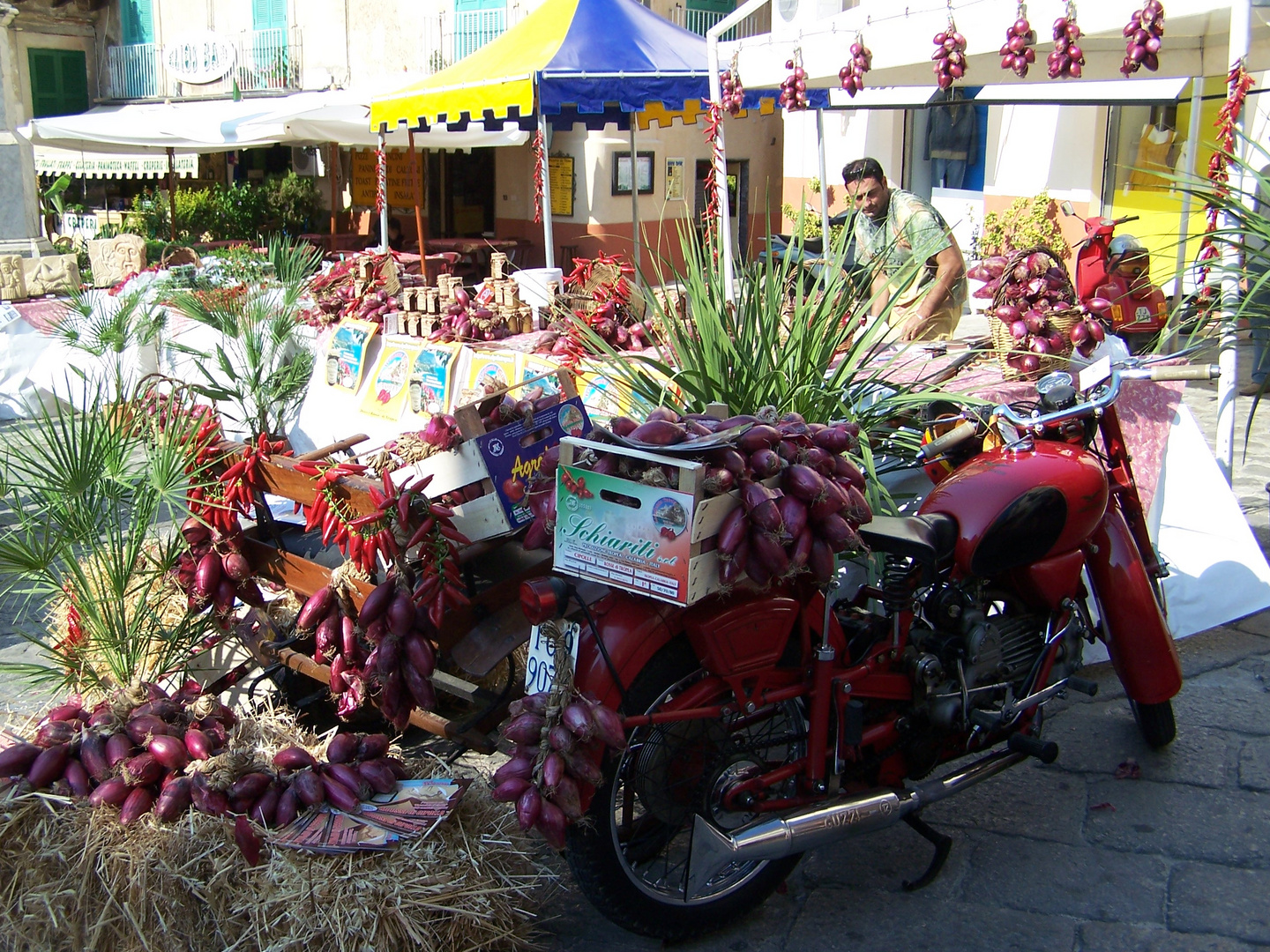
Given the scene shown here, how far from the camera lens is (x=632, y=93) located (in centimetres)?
777

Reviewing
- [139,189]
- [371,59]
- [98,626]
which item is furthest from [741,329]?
[139,189]

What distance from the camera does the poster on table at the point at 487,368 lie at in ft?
16.9

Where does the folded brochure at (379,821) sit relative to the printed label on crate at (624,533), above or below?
below

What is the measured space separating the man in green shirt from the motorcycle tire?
5.55 ft

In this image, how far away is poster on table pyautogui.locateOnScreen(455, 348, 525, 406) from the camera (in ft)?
16.9

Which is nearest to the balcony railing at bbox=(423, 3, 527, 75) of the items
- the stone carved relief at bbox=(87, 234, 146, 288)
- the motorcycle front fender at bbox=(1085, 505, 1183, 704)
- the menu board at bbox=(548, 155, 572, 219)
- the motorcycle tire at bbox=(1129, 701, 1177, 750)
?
the menu board at bbox=(548, 155, 572, 219)

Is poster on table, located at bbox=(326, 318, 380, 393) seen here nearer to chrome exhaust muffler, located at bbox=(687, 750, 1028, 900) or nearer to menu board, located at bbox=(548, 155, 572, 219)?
chrome exhaust muffler, located at bbox=(687, 750, 1028, 900)

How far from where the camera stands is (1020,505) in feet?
8.91

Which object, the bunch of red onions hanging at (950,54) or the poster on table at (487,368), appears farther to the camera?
the poster on table at (487,368)

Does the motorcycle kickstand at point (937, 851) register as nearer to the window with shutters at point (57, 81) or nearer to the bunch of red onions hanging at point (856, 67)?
the bunch of red onions hanging at point (856, 67)

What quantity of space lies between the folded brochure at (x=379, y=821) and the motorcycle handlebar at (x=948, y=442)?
61.3 inches

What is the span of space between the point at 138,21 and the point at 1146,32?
937 inches

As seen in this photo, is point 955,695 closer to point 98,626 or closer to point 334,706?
point 334,706

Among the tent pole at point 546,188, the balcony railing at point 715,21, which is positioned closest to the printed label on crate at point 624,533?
the tent pole at point 546,188
